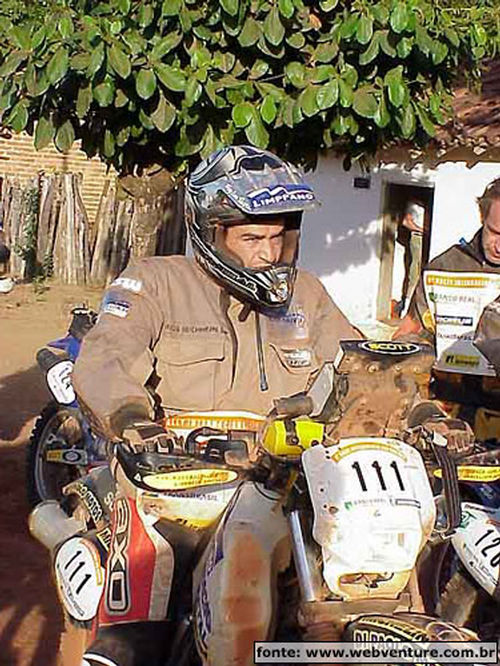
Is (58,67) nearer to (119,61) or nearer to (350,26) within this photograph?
(119,61)

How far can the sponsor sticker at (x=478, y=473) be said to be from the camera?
3514 mm

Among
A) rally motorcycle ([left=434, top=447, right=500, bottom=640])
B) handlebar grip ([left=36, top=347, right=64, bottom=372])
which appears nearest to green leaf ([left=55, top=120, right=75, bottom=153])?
handlebar grip ([left=36, top=347, right=64, bottom=372])

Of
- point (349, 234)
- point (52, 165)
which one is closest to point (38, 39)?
point (349, 234)

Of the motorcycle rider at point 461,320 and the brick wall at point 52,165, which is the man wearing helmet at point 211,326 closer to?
the motorcycle rider at point 461,320

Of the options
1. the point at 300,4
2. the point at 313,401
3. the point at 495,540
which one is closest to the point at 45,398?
the point at 300,4

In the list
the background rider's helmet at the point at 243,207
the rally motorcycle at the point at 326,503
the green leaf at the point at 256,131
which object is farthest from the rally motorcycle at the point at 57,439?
the rally motorcycle at the point at 326,503

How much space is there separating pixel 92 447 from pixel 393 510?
401 cm

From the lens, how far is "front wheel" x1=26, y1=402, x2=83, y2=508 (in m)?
7.11

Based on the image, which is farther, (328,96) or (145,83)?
(328,96)

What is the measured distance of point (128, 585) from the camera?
126 inches

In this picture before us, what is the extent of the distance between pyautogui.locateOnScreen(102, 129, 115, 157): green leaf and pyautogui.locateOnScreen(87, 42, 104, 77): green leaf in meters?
0.89

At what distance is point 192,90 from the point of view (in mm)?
5996

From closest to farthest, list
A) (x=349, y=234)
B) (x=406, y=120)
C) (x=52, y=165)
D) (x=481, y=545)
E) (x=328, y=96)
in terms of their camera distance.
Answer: (x=481, y=545) → (x=328, y=96) → (x=406, y=120) → (x=349, y=234) → (x=52, y=165)

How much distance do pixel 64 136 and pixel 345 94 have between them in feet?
4.98
